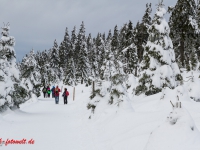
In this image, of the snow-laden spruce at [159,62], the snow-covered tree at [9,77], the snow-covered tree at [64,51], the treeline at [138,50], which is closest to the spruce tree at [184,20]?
the treeline at [138,50]

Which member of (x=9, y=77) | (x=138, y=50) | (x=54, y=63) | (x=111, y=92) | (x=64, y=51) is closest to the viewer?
(x=111, y=92)

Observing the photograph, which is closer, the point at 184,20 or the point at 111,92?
the point at 111,92

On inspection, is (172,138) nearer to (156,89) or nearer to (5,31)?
(156,89)

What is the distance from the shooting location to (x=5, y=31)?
14.5 metres

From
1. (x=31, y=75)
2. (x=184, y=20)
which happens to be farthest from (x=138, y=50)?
(x=31, y=75)

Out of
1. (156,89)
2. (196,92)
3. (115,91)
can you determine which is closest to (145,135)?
(115,91)

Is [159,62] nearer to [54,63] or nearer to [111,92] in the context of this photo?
[111,92]

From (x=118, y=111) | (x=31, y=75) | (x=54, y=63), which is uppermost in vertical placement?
(x=54, y=63)

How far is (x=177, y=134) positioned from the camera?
399 cm

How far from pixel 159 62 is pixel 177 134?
41.8 ft

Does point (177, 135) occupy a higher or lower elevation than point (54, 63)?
lower

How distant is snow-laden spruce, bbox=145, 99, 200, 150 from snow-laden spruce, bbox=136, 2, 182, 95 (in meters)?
11.8

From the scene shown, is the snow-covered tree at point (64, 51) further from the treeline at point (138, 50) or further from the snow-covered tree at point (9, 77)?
the snow-covered tree at point (9, 77)

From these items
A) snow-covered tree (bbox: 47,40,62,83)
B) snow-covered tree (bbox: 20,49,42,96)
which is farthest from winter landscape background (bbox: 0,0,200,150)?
snow-covered tree (bbox: 47,40,62,83)
